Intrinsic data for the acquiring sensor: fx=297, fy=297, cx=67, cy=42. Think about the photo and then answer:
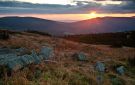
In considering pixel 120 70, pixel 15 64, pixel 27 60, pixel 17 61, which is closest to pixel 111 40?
pixel 120 70

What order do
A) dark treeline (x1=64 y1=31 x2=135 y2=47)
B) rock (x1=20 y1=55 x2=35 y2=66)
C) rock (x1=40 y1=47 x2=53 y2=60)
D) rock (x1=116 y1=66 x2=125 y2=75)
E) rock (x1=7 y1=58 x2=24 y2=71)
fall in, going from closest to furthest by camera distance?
rock (x1=7 y1=58 x2=24 y2=71) → rock (x1=20 y1=55 x2=35 y2=66) → rock (x1=40 y1=47 x2=53 y2=60) → rock (x1=116 y1=66 x2=125 y2=75) → dark treeline (x1=64 y1=31 x2=135 y2=47)

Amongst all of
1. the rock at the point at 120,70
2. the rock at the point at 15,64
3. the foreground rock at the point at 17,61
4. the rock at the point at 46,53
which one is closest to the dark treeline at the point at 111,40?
the rock at the point at 120,70

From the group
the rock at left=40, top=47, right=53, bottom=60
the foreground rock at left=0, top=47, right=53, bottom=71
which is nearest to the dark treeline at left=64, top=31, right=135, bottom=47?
the rock at left=40, top=47, right=53, bottom=60

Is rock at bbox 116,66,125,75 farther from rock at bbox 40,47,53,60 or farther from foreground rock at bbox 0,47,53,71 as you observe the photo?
foreground rock at bbox 0,47,53,71

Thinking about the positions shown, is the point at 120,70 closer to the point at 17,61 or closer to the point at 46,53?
the point at 46,53

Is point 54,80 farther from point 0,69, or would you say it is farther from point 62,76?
point 0,69

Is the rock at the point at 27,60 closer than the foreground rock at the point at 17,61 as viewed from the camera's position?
No

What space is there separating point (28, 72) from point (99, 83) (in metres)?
2.65

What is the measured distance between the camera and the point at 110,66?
1548 cm

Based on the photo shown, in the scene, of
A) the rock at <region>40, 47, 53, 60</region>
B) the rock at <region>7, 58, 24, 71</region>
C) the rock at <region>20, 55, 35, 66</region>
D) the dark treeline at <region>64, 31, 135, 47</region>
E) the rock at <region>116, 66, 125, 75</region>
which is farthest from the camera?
the dark treeline at <region>64, 31, 135, 47</region>

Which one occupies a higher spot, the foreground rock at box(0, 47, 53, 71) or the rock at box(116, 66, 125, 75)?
the foreground rock at box(0, 47, 53, 71)

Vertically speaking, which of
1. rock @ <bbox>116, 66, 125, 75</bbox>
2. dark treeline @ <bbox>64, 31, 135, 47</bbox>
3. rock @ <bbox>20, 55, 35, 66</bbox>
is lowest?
dark treeline @ <bbox>64, 31, 135, 47</bbox>

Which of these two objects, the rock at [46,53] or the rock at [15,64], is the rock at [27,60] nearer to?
the rock at [15,64]

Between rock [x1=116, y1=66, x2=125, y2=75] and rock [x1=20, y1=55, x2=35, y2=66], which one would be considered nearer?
rock [x1=20, y1=55, x2=35, y2=66]
